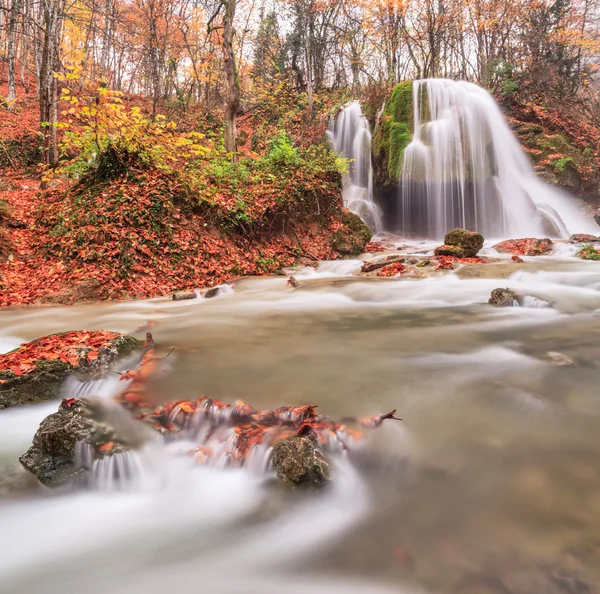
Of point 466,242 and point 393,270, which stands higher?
point 466,242

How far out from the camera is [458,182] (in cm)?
1452

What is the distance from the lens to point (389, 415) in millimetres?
2682

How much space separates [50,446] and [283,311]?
3.95 m

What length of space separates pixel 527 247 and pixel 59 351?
37.9 ft

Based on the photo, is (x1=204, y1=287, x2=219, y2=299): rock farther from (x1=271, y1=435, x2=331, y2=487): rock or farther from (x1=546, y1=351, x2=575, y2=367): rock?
(x1=546, y1=351, x2=575, y2=367): rock

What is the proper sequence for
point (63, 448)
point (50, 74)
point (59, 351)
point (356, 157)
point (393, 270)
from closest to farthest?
point (63, 448), point (59, 351), point (393, 270), point (50, 74), point (356, 157)

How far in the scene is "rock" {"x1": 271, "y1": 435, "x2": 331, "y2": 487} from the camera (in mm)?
2137

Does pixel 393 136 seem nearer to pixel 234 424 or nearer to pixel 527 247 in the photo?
pixel 527 247

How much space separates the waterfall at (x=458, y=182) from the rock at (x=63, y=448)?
14.0 m

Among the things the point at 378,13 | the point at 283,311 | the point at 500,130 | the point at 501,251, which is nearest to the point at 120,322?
the point at 283,311

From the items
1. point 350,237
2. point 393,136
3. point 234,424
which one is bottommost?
point 234,424

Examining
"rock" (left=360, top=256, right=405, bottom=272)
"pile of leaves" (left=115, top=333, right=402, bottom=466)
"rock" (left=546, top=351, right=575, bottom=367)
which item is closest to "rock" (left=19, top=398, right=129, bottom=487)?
"pile of leaves" (left=115, top=333, right=402, bottom=466)

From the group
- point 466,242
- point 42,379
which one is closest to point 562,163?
point 466,242

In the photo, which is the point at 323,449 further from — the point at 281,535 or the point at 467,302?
the point at 467,302
